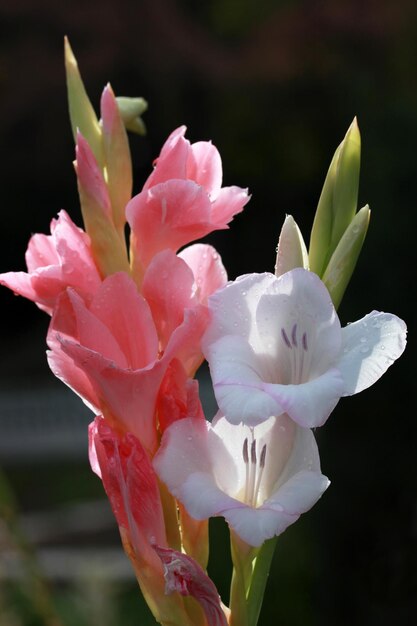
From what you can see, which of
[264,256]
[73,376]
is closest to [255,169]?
[264,256]

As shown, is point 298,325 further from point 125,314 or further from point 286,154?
point 286,154

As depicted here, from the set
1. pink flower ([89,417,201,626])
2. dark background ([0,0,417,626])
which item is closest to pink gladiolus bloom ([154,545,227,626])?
pink flower ([89,417,201,626])

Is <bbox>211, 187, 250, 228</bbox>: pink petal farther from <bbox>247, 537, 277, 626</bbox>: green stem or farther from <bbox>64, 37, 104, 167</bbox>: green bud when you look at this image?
<bbox>247, 537, 277, 626</bbox>: green stem

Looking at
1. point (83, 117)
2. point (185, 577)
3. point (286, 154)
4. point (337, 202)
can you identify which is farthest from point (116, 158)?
point (286, 154)

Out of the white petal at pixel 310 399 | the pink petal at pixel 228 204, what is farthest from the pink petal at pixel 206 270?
the white petal at pixel 310 399

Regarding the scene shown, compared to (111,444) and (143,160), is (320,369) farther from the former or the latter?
(143,160)

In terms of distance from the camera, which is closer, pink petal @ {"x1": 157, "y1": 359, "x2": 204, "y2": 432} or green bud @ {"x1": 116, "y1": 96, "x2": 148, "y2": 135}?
pink petal @ {"x1": 157, "y1": 359, "x2": 204, "y2": 432}

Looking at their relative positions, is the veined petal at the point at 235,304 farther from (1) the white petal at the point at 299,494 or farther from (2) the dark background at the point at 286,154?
(2) the dark background at the point at 286,154
